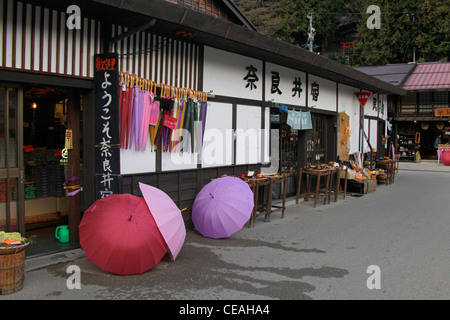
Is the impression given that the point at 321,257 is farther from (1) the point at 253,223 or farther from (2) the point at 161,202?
(2) the point at 161,202

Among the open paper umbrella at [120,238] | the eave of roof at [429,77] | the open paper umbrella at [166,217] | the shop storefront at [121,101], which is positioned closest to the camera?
the open paper umbrella at [120,238]

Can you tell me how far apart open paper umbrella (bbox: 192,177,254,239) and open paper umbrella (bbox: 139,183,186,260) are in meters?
1.44

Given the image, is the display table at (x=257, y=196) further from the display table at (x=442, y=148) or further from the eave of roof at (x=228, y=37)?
the display table at (x=442, y=148)

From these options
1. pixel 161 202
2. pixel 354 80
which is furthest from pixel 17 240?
pixel 354 80

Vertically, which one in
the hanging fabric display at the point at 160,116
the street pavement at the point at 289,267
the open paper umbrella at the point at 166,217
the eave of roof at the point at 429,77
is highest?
the eave of roof at the point at 429,77

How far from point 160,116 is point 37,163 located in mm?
2819

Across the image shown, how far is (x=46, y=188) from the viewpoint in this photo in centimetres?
801

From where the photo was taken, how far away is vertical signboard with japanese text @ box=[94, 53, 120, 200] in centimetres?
606

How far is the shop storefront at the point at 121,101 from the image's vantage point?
18.7 feet

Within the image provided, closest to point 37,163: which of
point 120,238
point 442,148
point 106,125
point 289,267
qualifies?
point 106,125

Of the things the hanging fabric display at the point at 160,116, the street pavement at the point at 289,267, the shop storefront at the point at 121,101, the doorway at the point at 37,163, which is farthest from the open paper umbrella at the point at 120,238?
the hanging fabric display at the point at 160,116

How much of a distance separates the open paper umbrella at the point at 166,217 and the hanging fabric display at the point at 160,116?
136cm

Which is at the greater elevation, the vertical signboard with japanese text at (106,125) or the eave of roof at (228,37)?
the eave of roof at (228,37)

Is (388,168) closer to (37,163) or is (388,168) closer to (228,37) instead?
(228,37)
